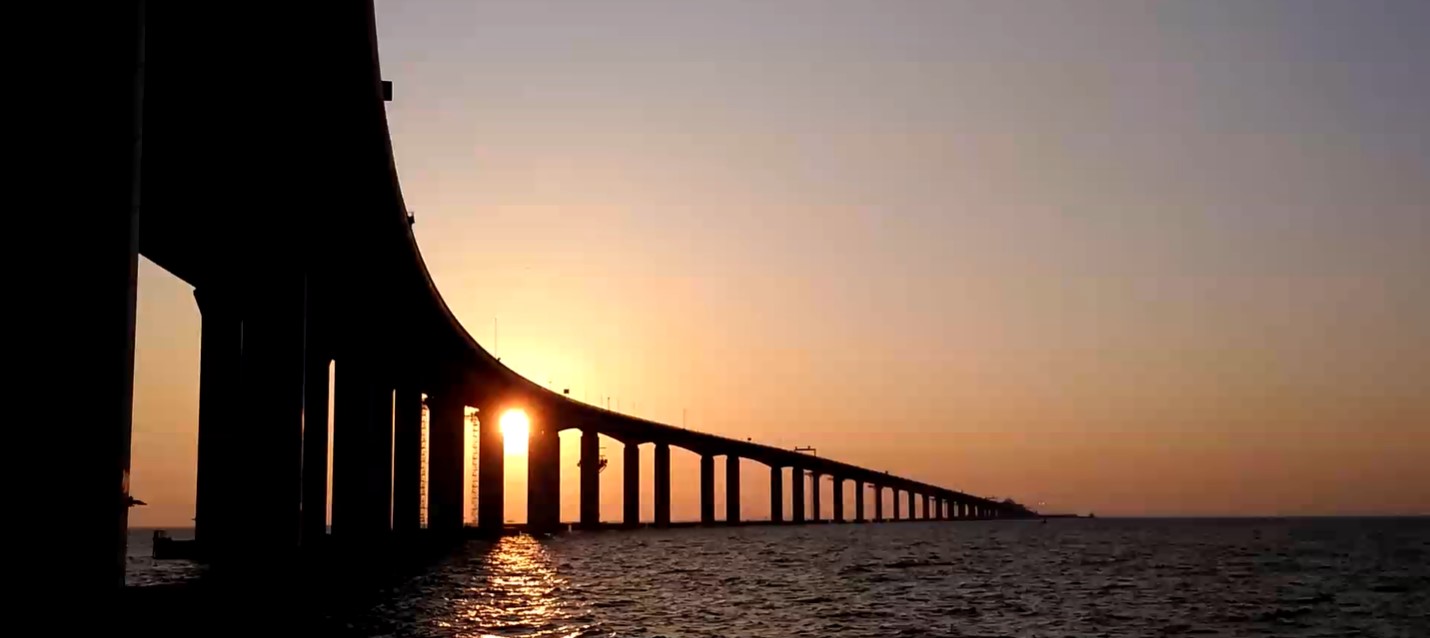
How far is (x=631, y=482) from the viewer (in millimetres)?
137875

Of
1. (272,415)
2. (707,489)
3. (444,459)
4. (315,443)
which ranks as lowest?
(707,489)

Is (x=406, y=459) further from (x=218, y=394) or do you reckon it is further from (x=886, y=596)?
(x=886, y=596)

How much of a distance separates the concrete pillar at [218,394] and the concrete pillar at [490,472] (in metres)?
54.2

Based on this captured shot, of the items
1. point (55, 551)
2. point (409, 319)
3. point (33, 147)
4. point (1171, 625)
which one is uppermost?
point (409, 319)

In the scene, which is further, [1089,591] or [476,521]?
[476,521]

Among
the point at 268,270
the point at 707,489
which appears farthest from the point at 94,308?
the point at 707,489

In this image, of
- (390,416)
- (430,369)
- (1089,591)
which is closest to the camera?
(1089,591)

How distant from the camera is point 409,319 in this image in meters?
67.4

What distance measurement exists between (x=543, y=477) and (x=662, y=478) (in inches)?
723

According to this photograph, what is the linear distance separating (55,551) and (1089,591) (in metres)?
45.7

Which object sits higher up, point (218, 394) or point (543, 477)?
point (218, 394)

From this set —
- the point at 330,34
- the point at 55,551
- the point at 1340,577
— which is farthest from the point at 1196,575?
the point at 55,551

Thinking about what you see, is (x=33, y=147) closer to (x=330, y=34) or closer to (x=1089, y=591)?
(x=330, y=34)

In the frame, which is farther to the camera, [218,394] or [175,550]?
[175,550]
